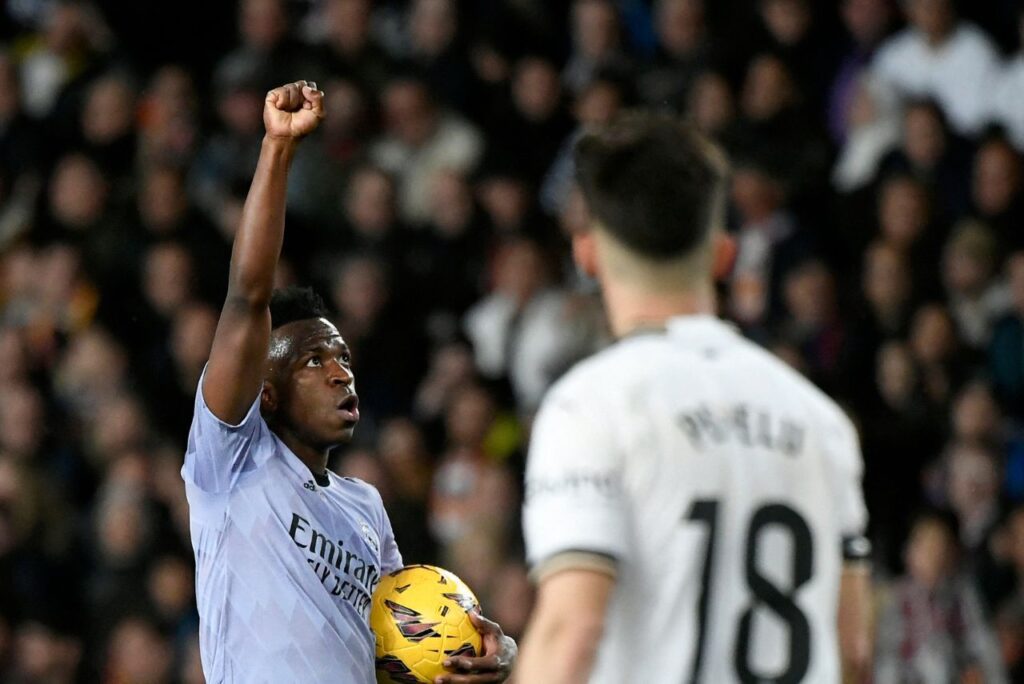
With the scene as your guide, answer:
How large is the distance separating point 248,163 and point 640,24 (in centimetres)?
267

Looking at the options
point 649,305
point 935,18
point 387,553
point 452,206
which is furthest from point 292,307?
point 935,18

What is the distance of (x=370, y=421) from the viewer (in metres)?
10.3

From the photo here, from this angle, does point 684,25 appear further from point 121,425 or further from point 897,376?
point 121,425

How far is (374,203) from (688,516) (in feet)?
26.2

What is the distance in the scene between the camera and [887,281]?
9.44 m

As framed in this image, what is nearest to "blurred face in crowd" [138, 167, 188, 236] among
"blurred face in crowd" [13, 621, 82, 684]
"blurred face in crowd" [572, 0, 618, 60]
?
"blurred face in crowd" [13, 621, 82, 684]

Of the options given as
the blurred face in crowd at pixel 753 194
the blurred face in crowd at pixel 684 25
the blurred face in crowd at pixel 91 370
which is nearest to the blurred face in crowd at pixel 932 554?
the blurred face in crowd at pixel 753 194

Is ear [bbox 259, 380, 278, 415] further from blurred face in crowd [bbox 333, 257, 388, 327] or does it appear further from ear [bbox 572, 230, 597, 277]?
blurred face in crowd [bbox 333, 257, 388, 327]

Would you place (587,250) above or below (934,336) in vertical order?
above

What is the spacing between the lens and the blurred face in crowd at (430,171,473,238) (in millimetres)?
10672

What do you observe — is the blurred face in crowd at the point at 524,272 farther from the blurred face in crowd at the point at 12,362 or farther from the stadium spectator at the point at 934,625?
the blurred face in crowd at the point at 12,362

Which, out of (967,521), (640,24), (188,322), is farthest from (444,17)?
(967,521)

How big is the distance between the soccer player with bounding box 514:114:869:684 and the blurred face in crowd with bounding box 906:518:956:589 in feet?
18.0

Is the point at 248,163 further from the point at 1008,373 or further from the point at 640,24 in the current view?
the point at 1008,373
